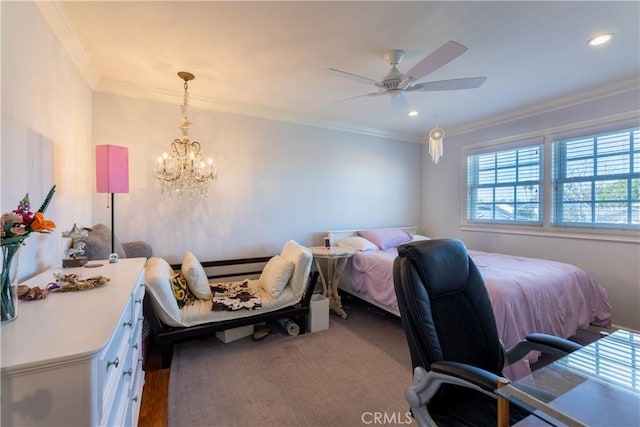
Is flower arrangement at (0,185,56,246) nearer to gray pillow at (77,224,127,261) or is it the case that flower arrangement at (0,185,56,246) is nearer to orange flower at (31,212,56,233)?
orange flower at (31,212,56,233)

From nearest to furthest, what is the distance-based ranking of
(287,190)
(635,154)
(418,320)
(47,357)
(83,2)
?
(47,357), (418,320), (83,2), (635,154), (287,190)

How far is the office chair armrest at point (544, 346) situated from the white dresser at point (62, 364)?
171cm

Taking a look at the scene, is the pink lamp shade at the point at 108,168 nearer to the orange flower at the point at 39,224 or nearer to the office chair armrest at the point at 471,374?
the orange flower at the point at 39,224

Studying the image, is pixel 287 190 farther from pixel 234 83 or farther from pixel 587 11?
pixel 587 11

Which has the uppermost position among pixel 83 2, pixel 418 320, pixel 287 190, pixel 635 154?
pixel 83 2

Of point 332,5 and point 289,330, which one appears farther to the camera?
point 289,330

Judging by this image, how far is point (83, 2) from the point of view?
172cm

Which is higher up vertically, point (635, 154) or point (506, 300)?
point (635, 154)

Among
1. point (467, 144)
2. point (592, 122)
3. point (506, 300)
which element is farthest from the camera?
point (467, 144)

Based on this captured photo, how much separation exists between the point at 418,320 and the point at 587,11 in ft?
7.54

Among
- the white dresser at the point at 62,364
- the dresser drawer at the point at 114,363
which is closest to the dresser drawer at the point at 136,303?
the dresser drawer at the point at 114,363

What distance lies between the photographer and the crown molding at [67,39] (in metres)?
1.71

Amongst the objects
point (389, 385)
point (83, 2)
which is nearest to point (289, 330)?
point (389, 385)

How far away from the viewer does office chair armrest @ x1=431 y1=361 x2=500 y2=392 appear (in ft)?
3.26
